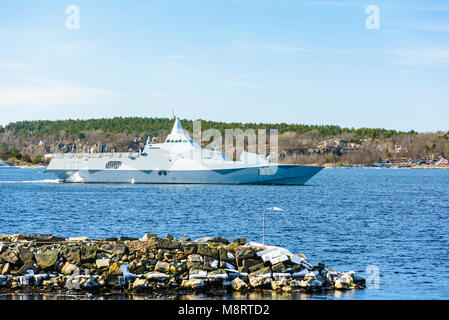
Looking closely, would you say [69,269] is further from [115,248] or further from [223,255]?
[223,255]

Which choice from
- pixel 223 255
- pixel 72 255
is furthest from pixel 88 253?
pixel 223 255

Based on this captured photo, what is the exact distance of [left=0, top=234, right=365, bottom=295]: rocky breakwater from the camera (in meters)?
14.7

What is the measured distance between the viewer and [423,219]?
111ft

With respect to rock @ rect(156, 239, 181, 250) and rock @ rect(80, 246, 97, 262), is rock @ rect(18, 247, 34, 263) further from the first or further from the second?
rock @ rect(156, 239, 181, 250)

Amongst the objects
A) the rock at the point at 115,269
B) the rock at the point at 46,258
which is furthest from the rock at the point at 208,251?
the rock at the point at 46,258

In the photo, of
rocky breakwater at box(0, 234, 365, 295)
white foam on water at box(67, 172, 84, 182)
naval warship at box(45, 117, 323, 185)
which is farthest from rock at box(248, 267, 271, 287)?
white foam on water at box(67, 172, 84, 182)

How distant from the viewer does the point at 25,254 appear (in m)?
15.8

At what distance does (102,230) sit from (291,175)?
36.0 metres

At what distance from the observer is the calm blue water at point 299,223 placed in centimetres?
1888

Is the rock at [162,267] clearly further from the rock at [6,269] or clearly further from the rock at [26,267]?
the rock at [6,269]

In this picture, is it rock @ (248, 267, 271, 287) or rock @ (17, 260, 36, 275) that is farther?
rock @ (17, 260, 36, 275)
